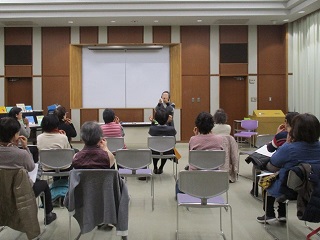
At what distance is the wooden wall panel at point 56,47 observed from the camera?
36.1 ft

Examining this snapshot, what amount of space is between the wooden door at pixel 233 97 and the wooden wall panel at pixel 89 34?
4146 millimetres

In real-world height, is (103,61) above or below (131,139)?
above

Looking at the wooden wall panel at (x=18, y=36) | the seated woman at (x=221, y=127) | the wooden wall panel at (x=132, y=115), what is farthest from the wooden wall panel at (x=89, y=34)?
the seated woman at (x=221, y=127)

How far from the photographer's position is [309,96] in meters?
9.77

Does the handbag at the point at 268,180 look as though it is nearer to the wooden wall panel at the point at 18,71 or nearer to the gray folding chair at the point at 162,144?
the gray folding chair at the point at 162,144

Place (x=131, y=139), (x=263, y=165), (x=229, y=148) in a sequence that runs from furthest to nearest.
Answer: (x=131, y=139)
(x=229, y=148)
(x=263, y=165)

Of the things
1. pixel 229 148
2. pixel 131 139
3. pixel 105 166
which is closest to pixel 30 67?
pixel 131 139

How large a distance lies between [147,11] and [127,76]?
7.81 feet

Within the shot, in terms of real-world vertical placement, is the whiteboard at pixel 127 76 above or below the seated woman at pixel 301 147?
above

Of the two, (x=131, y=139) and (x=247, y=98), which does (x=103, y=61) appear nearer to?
(x=131, y=139)

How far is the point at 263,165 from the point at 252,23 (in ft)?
25.0

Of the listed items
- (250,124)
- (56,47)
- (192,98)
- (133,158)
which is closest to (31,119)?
(56,47)

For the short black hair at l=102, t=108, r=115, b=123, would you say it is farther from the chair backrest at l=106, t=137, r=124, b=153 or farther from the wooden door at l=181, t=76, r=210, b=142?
the wooden door at l=181, t=76, r=210, b=142

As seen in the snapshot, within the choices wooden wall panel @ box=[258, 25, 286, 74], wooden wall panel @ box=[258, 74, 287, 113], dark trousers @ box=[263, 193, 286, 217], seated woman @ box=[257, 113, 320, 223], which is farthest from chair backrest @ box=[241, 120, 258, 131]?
seated woman @ box=[257, 113, 320, 223]
